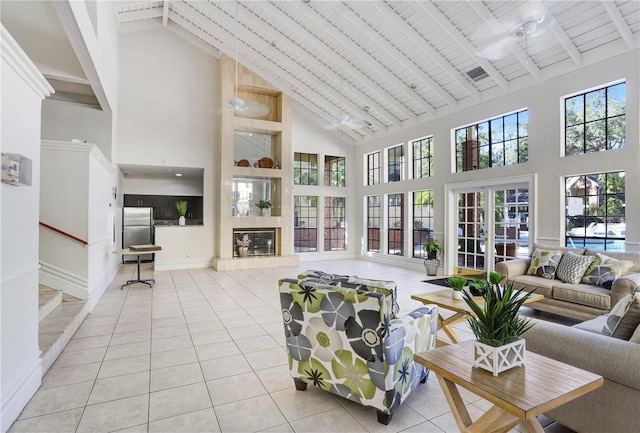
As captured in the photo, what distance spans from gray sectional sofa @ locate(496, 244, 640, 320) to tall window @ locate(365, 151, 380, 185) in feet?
17.6

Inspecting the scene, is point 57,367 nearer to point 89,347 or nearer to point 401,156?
point 89,347

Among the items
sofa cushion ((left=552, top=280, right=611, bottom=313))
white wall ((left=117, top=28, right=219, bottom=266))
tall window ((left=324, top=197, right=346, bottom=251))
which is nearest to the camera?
sofa cushion ((left=552, top=280, right=611, bottom=313))

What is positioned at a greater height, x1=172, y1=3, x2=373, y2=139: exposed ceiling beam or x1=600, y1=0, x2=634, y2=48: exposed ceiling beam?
x1=172, y1=3, x2=373, y2=139: exposed ceiling beam

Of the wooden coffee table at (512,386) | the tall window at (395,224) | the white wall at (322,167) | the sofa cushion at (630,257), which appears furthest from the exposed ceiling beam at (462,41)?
the wooden coffee table at (512,386)

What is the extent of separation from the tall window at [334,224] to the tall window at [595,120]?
19.5 ft

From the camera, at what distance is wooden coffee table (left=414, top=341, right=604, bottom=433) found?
1.37 meters

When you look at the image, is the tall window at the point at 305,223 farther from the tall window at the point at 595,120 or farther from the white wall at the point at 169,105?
the tall window at the point at 595,120

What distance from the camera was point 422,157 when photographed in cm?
819

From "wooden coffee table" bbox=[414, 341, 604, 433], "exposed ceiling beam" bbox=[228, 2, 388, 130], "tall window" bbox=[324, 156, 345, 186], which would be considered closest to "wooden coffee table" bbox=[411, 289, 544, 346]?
"wooden coffee table" bbox=[414, 341, 604, 433]

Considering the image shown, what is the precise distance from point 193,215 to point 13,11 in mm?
7008

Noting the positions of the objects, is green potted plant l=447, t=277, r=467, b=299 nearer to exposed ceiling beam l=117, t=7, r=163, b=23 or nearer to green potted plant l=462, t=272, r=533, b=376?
green potted plant l=462, t=272, r=533, b=376

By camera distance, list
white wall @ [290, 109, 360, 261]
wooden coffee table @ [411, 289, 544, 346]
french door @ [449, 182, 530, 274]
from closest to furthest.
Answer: wooden coffee table @ [411, 289, 544, 346]
french door @ [449, 182, 530, 274]
white wall @ [290, 109, 360, 261]

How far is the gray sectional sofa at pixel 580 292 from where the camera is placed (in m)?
3.59

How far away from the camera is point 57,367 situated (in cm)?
292
